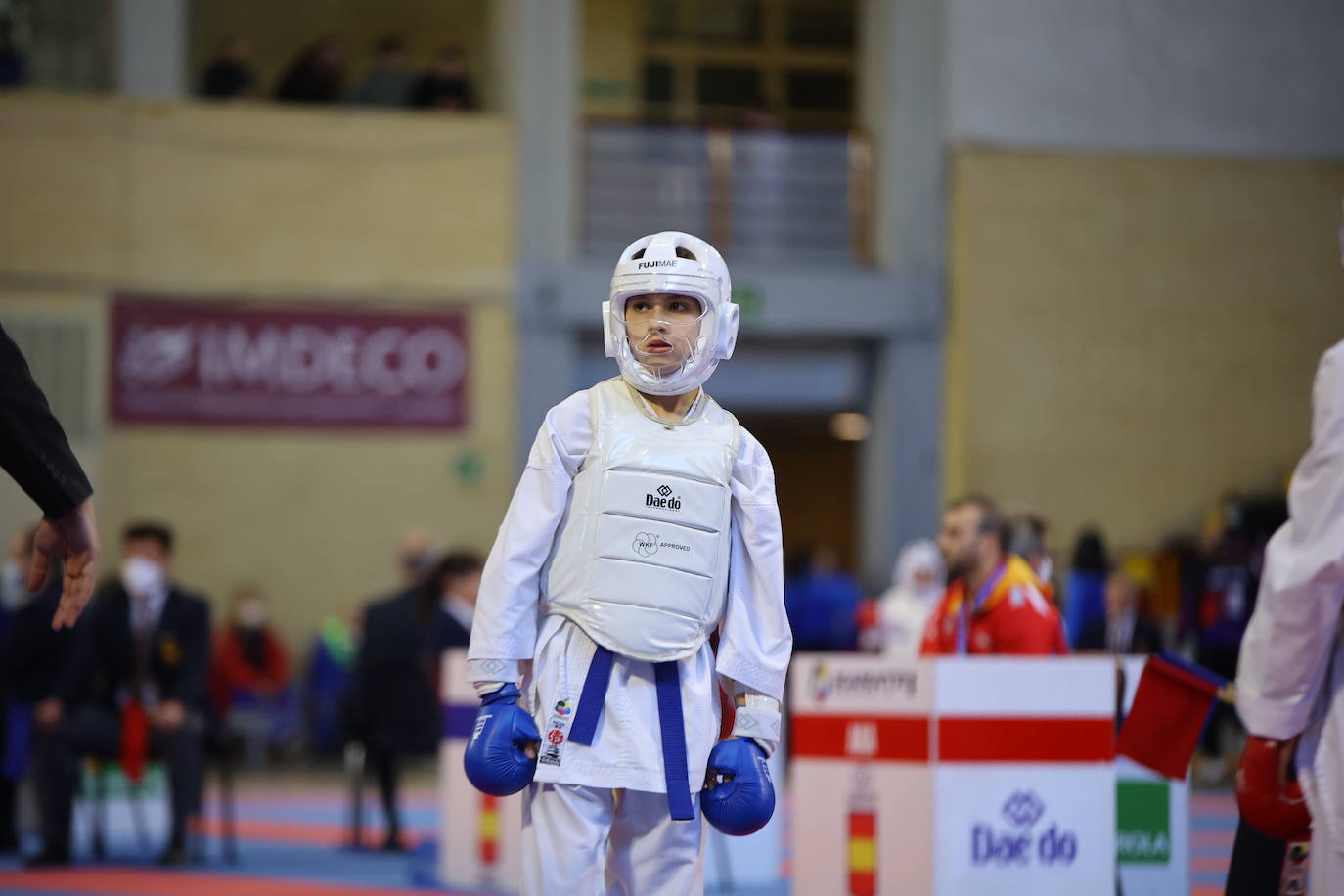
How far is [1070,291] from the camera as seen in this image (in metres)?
17.4

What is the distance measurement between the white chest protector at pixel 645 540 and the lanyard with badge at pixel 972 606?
8.31ft

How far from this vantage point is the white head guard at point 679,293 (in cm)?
443

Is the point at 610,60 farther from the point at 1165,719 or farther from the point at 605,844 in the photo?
the point at 605,844

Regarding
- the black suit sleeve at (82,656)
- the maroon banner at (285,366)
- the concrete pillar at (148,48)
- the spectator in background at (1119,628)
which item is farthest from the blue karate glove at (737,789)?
the concrete pillar at (148,48)

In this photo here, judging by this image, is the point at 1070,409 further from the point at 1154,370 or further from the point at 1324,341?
the point at 1324,341

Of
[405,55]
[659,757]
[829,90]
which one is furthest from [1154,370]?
[659,757]

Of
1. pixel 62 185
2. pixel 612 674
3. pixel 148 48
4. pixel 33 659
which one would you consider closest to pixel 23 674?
pixel 33 659

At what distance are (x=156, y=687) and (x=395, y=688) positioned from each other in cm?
136

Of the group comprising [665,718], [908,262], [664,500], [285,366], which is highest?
[908,262]

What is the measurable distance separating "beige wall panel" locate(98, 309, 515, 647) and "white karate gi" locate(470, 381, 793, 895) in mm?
11812

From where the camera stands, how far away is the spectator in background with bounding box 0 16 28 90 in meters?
15.8

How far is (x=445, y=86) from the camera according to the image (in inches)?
660

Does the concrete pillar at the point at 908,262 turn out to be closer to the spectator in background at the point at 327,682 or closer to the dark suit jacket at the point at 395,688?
the spectator in background at the point at 327,682

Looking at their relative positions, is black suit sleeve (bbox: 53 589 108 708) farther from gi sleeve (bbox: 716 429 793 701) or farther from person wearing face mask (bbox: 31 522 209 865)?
gi sleeve (bbox: 716 429 793 701)
